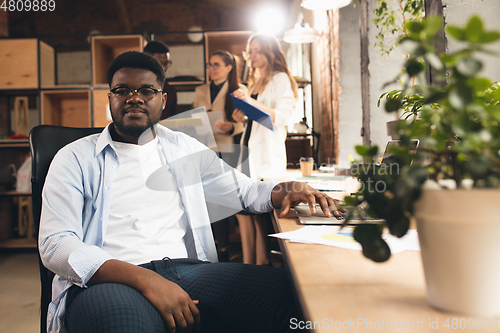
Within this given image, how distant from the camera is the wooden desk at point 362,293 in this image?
1.21 feet

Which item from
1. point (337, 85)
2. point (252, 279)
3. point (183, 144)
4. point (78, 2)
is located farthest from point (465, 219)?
point (78, 2)

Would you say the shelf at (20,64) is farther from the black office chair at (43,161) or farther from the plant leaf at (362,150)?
the plant leaf at (362,150)

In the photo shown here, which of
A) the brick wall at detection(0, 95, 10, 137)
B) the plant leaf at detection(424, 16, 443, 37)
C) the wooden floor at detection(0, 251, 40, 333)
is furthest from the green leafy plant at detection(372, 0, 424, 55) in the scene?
the brick wall at detection(0, 95, 10, 137)

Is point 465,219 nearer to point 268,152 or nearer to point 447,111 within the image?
point 447,111

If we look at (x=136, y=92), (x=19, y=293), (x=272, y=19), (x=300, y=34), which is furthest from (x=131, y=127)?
(x=272, y=19)

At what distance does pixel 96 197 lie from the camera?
1033 millimetres

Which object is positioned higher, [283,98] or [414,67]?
Result: [283,98]

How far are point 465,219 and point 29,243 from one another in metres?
3.95

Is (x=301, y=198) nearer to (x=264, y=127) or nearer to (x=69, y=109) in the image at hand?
(x=264, y=127)

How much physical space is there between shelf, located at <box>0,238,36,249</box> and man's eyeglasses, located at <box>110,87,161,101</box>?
9.48 feet

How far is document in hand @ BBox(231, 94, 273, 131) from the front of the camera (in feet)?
6.30

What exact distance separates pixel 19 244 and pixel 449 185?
3.97 metres

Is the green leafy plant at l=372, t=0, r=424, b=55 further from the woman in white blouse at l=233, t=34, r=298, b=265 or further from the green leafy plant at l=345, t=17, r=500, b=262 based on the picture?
the green leafy plant at l=345, t=17, r=500, b=262

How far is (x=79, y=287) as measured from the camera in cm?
85
